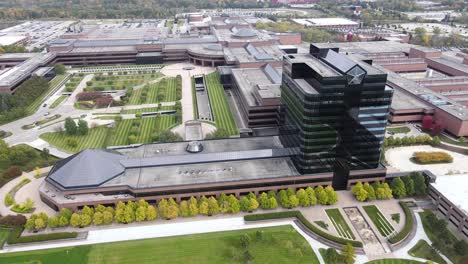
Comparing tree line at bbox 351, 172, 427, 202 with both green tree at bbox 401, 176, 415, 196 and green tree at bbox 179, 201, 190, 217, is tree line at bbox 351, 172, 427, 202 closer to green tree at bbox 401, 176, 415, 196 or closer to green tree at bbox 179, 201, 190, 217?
green tree at bbox 401, 176, 415, 196

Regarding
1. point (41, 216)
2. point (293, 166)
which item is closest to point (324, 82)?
point (293, 166)

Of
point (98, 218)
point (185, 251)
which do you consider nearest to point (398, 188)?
point (185, 251)

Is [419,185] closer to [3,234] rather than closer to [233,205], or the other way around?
[233,205]

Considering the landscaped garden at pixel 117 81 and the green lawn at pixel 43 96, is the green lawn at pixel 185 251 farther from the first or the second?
the landscaped garden at pixel 117 81

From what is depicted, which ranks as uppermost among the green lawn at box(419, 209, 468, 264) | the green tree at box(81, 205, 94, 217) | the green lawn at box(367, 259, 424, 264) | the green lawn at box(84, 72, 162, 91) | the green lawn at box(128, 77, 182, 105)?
the green lawn at box(84, 72, 162, 91)

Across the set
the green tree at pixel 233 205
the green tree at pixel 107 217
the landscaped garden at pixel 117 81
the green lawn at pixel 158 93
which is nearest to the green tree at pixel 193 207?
the green tree at pixel 233 205

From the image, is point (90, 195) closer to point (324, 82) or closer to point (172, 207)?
point (172, 207)

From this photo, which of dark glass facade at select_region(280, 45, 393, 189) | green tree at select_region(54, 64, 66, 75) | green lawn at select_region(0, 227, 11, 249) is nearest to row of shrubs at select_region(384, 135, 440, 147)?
dark glass facade at select_region(280, 45, 393, 189)
